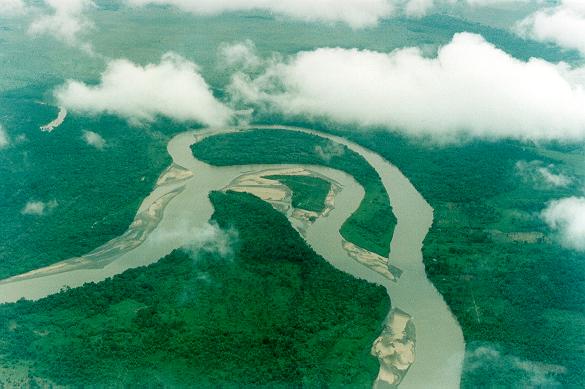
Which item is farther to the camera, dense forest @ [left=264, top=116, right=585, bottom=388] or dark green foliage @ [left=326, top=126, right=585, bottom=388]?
dark green foliage @ [left=326, top=126, right=585, bottom=388]

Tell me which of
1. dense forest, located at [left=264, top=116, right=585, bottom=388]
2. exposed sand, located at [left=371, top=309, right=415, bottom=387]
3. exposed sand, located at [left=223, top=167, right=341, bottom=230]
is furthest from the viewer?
exposed sand, located at [left=223, top=167, right=341, bottom=230]

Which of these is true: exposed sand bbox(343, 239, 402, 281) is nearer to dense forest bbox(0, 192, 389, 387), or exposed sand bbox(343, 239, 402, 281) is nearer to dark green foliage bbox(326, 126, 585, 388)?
dark green foliage bbox(326, 126, 585, 388)

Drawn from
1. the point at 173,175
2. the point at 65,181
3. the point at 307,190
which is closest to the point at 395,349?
the point at 307,190

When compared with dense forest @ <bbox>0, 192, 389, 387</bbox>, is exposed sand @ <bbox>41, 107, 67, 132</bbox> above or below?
above

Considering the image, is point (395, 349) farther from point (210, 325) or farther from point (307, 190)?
point (307, 190)

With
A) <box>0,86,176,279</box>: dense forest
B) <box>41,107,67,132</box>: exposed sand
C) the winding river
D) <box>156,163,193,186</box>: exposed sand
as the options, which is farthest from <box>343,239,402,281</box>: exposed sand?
<box>41,107,67,132</box>: exposed sand

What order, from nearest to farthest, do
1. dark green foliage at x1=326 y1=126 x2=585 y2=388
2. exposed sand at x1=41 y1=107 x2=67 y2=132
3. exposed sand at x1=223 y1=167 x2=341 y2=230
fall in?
dark green foliage at x1=326 y1=126 x2=585 y2=388, exposed sand at x1=223 y1=167 x2=341 y2=230, exposed sand at x1=41 y1=107 x2=67 y2=132

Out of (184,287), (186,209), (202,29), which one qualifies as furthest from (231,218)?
(202,29)
